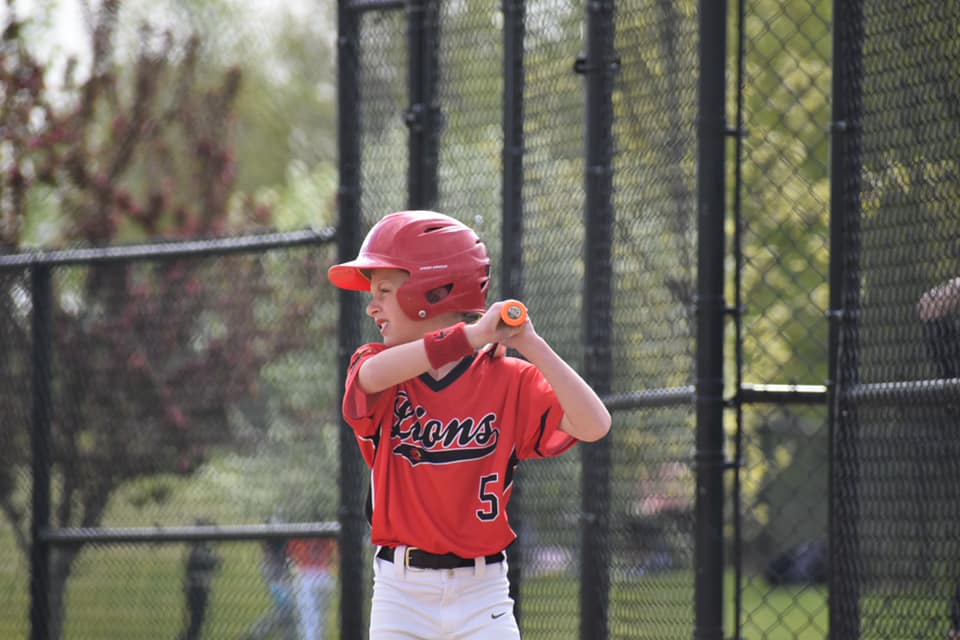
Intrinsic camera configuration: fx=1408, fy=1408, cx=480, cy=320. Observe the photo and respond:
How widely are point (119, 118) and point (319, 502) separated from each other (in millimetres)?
9827

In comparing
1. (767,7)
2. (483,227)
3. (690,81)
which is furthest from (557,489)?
(767,7)

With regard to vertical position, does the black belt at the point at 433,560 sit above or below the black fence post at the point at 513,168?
below

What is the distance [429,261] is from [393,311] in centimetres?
16

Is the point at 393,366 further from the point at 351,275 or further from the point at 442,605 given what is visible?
the point at 442,605

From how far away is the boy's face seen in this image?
3420mm

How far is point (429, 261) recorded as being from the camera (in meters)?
3.36

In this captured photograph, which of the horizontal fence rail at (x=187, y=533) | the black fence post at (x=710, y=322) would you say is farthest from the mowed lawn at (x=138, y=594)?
the black fence post at (x=710, y=322)

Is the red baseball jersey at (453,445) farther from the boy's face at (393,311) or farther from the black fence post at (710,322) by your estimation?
the black fence post at (710,322)

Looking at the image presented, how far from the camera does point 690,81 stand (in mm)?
4211

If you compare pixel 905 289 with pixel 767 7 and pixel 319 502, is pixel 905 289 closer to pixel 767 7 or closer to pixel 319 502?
pixel 319 502

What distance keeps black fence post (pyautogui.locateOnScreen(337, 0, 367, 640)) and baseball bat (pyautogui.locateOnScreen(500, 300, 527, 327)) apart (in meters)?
2.39

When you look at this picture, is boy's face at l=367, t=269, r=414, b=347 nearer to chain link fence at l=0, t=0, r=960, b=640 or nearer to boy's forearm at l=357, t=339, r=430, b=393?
boy's forearm at l=357, t=339, r=430, b=393

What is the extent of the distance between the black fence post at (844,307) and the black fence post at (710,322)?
354 millimetres

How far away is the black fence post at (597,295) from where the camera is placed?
4.36 meters
